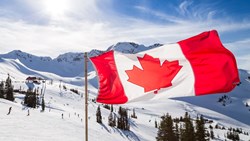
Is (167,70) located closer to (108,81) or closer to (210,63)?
(210,63)

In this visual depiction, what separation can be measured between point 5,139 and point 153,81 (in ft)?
80.1

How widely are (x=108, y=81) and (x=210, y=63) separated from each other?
446 centimetres

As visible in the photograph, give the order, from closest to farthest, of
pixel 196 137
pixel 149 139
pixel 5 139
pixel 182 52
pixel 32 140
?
pixel 182 52
pixel 5 139
pixel 32 140
pixel 196 137
pixel 149 139

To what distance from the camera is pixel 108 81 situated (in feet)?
44.8

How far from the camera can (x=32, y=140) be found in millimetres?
36656

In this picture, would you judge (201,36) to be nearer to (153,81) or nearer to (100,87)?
(153,81)

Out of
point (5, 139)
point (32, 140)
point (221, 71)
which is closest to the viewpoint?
point (221, 71)

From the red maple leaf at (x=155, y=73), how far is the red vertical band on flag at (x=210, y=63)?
0.82 meters

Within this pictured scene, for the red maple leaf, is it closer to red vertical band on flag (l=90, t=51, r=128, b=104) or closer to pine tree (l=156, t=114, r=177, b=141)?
red vertical band on flag (l=90, t=51, r=128, b=104)

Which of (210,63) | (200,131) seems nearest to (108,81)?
(210,63)

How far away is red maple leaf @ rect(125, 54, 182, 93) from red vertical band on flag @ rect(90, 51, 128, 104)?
2.32 feet

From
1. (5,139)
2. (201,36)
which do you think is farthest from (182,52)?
(5,139)

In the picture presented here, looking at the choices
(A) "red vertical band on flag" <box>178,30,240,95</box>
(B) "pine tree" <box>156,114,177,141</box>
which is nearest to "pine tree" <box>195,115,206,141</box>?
(B) "pine tree" <box>156,114,177,141</box>

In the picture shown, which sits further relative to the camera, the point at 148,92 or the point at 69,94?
the point at 69,94
